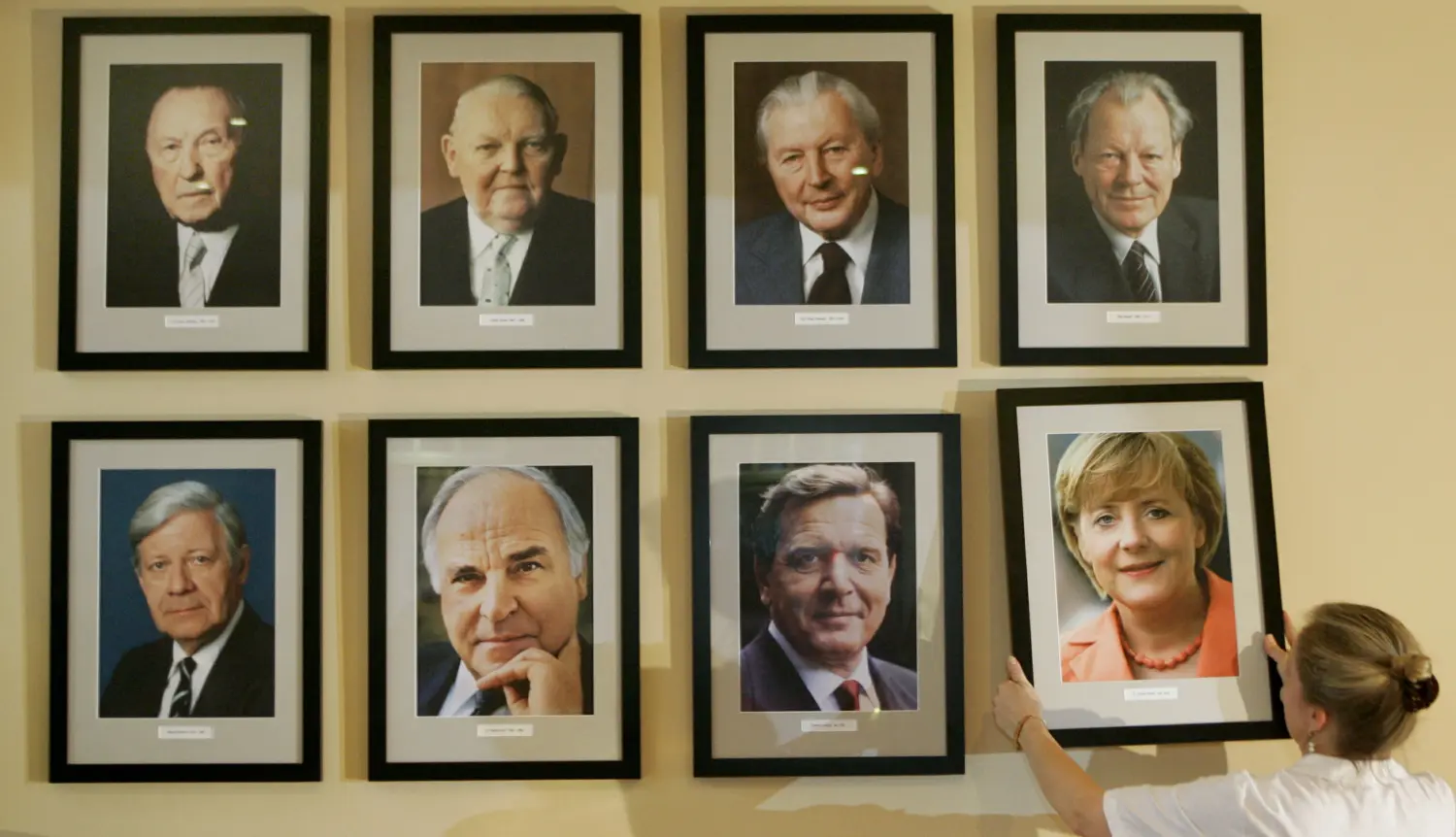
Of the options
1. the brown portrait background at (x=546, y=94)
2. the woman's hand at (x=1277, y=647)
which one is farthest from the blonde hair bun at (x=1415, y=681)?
the brown portrait background at (x=546, y=94)

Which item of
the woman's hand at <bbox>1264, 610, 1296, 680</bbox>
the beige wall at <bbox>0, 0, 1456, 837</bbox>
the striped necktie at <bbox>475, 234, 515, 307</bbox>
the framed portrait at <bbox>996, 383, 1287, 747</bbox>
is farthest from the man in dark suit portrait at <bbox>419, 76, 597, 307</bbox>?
the woman's hand at <bbox>1264, 610, 1296, 680</bbox>

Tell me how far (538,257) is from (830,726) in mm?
934

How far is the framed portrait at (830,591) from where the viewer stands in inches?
73.9

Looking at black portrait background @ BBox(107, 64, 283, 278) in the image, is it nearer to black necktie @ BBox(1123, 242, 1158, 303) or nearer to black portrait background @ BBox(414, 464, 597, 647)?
black portrait background @ BBox(414, 464, 597, 647)

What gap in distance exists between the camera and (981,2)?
1.94 metres

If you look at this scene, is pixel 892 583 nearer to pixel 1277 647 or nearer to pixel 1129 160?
pixel 1277 647

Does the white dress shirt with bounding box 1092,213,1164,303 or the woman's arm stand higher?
the white dress shirt with bounding box 1092,213,1164,303

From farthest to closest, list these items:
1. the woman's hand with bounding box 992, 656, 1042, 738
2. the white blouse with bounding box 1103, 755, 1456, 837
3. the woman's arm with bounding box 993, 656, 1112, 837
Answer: the woman's hand with bounding box 992, 656, 1042, 738 < the woman's arm with bounding box 993, 656, 1112, 837 < the white blouse with bounding box 1103, 755, 1456, 837

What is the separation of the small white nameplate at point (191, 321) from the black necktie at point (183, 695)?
0.56 m

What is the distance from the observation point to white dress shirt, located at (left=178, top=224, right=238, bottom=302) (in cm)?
189

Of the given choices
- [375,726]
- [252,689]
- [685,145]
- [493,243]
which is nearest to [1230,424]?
[685,145]

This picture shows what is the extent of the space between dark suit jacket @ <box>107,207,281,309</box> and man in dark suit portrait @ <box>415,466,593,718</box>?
0.47 m

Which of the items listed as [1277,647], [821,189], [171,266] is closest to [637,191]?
[821,189]

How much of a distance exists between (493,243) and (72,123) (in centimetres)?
75
